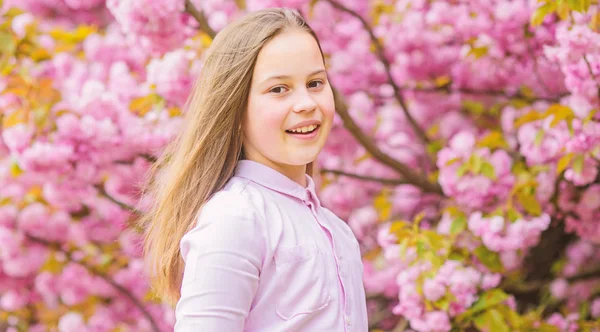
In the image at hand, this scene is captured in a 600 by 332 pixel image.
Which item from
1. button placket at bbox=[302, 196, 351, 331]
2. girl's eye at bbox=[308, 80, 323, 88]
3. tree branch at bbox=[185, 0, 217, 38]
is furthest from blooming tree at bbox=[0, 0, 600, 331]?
girl's eye at bbox=[308, 80, 323, 88]

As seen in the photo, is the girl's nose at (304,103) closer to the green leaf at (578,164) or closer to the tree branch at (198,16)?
the tree branch at (198,16)

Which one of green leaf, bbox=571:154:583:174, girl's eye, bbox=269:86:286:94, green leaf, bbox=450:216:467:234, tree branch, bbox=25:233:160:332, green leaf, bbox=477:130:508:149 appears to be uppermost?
girl's eye, bbox=269:86:286:94

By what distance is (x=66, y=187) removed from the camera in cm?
336

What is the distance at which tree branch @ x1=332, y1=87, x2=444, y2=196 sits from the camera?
2.98m

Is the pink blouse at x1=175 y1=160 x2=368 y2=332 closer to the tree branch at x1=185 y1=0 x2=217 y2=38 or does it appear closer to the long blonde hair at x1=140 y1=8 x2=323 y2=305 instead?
the long blonde hair at x1=140 y1=8 x2=323 y2=305

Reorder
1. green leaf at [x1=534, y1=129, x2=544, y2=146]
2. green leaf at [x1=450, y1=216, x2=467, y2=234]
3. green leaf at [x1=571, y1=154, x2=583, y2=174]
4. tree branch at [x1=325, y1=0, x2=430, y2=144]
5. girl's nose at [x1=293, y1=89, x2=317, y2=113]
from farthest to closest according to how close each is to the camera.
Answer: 1. tree branch at [x1=325, y1=0, x2=430, y2=144]
2. green leaf at [x1=450, y1=216, x2=467, y2=234]
3. green leaf at [x1=534, y1=129, x2=544, y2=146]
4. green leaf at [x1=571, y1=154, x2=583, y2=174]
5. girl's nose at [x1=293, y1=89, x2=317, y2=113]

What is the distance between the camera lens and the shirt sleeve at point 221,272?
139cm

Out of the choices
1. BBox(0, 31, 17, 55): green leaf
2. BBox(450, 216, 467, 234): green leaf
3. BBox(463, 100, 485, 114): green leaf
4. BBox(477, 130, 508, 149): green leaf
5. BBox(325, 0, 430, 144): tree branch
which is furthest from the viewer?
BBox(463, 100, 485, 114): green leaf

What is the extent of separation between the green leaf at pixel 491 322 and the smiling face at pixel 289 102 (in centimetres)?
139

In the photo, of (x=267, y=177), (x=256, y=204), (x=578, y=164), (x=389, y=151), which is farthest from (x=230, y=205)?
→ (x=389, y=151)

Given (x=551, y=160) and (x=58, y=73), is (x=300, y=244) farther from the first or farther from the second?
(x=58, y=73)

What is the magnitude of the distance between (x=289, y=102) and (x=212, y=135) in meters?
0.17

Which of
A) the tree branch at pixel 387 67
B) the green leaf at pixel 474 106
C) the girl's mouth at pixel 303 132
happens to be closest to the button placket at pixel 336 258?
the girl's mouth at pixel 303 132

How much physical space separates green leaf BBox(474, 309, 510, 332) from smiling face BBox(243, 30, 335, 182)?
1.39 m
